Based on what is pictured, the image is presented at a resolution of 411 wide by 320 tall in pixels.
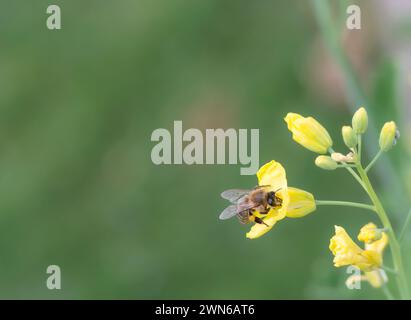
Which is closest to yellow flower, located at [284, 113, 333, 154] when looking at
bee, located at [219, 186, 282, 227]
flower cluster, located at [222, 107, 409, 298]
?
flower cluster, located at [222, 107, 409, 298]

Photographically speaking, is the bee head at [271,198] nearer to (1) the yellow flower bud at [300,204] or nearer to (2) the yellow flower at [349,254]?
(1) the yellow flower bud at [300,204]

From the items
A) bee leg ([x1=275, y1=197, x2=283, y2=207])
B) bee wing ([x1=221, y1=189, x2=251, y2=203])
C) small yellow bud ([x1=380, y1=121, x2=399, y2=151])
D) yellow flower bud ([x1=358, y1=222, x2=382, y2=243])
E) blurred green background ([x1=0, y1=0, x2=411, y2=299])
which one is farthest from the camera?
blurred green background ([x1=0, y1=0, x2=411, y2=299])

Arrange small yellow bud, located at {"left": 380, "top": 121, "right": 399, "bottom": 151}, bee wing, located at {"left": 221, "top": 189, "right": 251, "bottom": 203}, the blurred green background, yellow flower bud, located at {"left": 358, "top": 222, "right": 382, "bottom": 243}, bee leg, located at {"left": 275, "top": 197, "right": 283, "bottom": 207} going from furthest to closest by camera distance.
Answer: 1. the blurred green background
2. bee wing, located at {"left": 221, "top": 189, "right": 251, "bottom": 203}
3. bee leg, located at {"left": 275, "top": 197, "right": 283, "bottom": 207}
4. small yellow bud, located at {"left": 380, "top": 121, "right": 399, "bottom": 151}
5. yellow flower bud, located at {"left": 358, "top": 222, "right": 382, "bottom": 243}

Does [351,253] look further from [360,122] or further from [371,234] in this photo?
[360,122]

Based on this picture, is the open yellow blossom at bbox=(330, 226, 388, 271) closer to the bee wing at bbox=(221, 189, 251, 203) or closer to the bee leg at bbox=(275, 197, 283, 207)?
the bee leg at bbox=(275, 197, 283, 207)

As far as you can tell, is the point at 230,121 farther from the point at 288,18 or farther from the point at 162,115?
the point at 288,18
